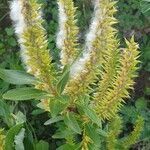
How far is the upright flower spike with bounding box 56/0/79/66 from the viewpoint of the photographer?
5.26ft

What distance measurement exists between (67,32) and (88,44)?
0.27ft

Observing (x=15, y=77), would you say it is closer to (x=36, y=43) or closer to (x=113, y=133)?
(x=36, y=43)

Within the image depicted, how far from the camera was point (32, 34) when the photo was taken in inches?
62.3

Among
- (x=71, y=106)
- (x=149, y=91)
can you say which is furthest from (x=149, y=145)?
(x=71, y=106)

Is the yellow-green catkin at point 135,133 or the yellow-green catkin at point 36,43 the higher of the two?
the yellow-green catkin at point 36,43

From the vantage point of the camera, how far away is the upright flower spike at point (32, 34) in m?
1.53

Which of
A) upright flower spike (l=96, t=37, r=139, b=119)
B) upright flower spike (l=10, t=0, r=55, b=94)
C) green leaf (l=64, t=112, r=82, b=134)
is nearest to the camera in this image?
upright flower spike (l=10, t=0, r=55, b=94)

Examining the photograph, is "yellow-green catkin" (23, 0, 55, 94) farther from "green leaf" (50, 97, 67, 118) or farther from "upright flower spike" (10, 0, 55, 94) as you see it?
"green leaf" (50, 97, 67, 118)

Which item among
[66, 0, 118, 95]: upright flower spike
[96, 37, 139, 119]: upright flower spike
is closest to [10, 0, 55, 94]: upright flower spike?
[66, 0, 118, 95]: upright flower spike

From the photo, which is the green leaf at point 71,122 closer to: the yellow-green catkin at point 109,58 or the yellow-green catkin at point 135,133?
the yellow-green catkin at point 109,58

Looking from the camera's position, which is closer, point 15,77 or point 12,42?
point 15,77

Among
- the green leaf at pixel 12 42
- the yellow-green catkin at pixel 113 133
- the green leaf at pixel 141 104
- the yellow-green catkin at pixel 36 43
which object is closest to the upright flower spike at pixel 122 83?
the yellow-green catkin at pixel 36 43

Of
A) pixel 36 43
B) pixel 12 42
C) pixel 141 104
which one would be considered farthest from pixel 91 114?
pixel 12 42

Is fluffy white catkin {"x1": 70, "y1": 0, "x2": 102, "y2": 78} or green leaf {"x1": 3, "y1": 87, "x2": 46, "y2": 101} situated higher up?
fluffy white catkin {"x1": 70, "y1": 0, "x2": 102, "y2": 78}
